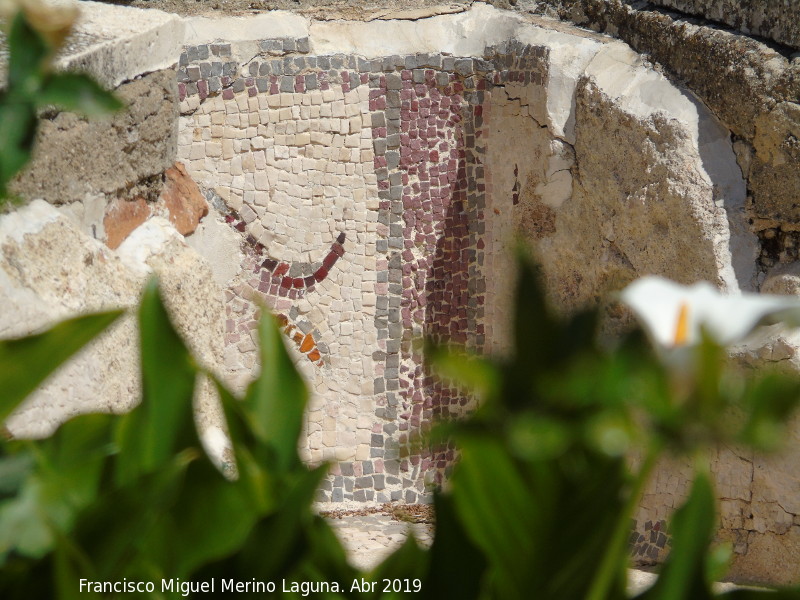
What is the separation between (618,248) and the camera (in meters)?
2.38

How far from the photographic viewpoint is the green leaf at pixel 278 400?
20.1 inches

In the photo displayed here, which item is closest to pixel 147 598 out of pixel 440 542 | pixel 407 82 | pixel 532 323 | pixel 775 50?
pixel 440 542

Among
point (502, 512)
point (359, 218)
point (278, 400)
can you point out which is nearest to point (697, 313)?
point (502, 512)

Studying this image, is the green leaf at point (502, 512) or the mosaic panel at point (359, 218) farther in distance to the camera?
the mosaic panel at point (359, 218)

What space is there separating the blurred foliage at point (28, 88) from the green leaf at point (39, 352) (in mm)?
95

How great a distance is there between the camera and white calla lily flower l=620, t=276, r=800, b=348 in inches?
13.4

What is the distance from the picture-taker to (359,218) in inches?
110

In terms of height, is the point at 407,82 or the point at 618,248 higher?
the point at 407,82

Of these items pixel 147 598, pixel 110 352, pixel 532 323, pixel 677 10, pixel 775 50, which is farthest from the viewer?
pixel 677 10

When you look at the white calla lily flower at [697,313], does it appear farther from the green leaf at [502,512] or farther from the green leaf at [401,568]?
the green leaf at [401,568]

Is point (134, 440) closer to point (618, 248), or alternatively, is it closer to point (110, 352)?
point (110, 352)

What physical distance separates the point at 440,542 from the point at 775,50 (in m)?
1.90

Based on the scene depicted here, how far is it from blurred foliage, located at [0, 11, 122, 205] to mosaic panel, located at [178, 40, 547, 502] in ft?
7.40

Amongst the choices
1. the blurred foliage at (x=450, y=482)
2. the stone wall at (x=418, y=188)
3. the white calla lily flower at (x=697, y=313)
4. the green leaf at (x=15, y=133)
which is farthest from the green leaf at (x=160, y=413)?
the stone wall at (x=418, y=188)
